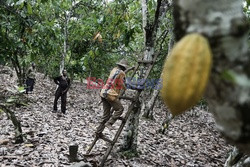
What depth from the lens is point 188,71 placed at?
545 millimetres

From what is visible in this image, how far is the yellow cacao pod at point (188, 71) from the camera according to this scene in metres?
0.54

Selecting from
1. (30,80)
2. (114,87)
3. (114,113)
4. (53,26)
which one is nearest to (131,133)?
(114,113)

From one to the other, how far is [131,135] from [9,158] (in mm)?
1689

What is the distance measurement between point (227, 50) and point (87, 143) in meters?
4.09

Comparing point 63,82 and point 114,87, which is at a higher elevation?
point 114,87

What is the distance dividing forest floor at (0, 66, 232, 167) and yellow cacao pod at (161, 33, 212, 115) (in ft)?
10.3

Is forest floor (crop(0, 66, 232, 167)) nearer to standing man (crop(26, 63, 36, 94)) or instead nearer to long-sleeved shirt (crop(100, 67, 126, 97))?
long-sleeved shirt (crop(100, 67, 126, 97))

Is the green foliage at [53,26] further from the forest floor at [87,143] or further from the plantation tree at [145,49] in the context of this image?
the forest floor at [87,143]

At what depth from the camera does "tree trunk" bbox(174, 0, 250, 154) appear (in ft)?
1.93

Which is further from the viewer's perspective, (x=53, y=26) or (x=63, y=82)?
(x=63, y=82)

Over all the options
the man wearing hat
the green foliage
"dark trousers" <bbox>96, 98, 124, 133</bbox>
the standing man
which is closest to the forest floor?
"dark trousers" <bbox>96, 98, 124, 133</bbox>

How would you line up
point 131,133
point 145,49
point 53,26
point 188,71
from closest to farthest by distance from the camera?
point 188,71 → point 145,49 → point 131,133 → point 53,26

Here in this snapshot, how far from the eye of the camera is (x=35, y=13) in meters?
4.70

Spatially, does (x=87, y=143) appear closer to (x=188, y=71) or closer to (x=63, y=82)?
(x=63, y=82)
